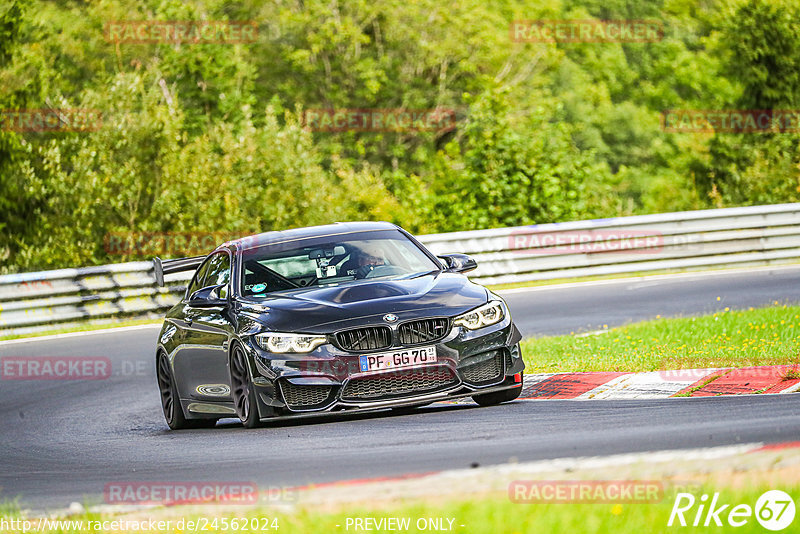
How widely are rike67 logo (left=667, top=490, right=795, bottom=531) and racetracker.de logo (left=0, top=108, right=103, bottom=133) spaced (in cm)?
2236

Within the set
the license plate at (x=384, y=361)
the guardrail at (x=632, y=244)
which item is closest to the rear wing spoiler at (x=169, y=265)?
the license plate at (x=384, y=361)

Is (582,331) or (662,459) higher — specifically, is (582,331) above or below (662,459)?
below

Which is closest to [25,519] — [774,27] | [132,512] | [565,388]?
[132,512]

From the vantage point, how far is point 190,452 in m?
8.47

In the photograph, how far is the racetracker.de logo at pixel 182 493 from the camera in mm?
6082

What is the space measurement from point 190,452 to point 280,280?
5.94ft

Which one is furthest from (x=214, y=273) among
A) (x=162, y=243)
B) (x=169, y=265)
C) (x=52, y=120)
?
(x=52, y=120)

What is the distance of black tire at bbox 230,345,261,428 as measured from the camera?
8.95m

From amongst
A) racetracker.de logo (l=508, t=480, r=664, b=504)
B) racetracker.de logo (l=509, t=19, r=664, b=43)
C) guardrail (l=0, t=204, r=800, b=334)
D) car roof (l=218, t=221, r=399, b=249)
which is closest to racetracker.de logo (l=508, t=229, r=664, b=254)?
guardrail (l=0, t=204, r=800, b=334)

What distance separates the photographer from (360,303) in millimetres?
8906

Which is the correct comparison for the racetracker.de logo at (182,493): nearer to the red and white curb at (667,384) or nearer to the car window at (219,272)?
the car window at (219,272)

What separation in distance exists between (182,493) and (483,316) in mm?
3199

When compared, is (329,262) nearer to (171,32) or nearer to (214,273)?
(214,273)

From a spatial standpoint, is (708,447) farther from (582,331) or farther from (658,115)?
(658,115)
